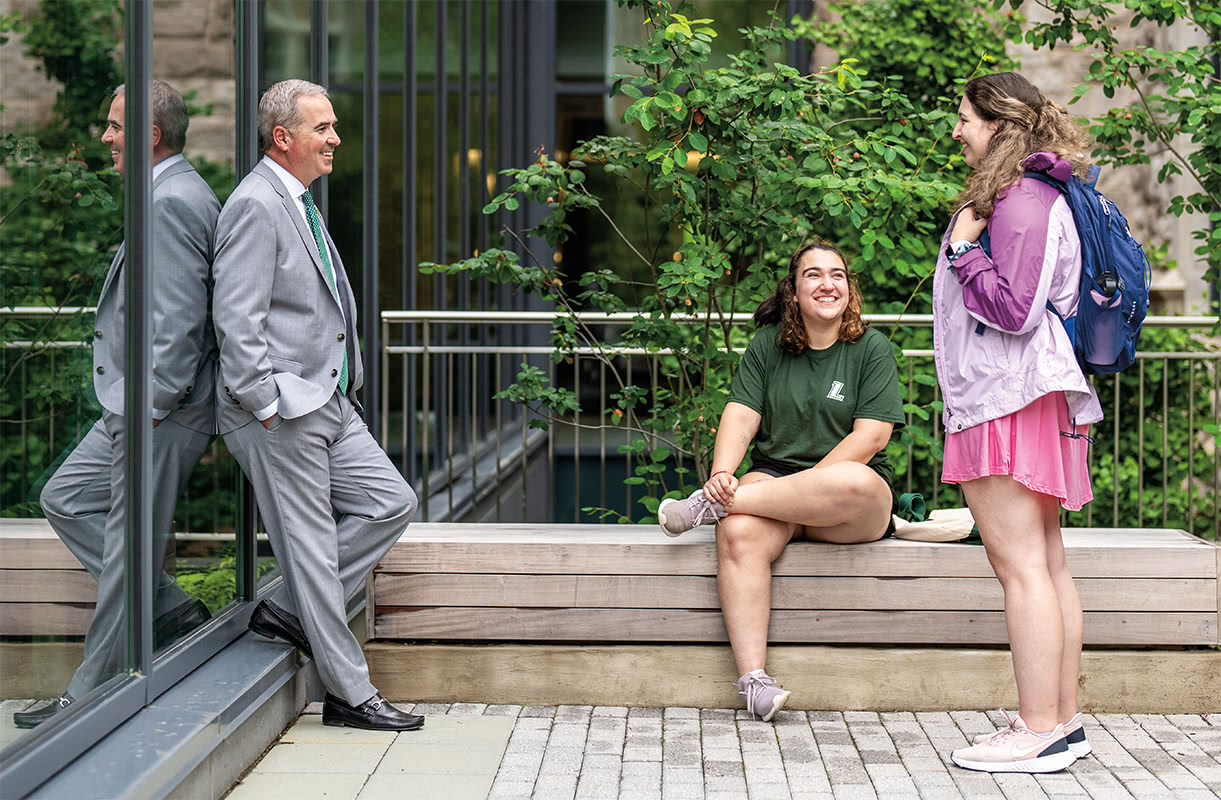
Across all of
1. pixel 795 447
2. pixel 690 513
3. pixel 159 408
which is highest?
pixel 159 408

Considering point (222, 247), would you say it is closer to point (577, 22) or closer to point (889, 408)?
point (889, 408)

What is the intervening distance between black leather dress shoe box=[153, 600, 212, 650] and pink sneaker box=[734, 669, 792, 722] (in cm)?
165

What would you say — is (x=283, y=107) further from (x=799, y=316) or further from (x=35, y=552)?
(x=799, y=316)

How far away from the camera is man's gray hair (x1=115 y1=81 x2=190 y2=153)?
367 centimetres

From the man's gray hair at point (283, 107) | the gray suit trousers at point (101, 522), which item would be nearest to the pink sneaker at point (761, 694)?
the gray suit trousers at point (101, 522)

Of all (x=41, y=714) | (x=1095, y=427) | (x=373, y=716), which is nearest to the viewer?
(x=41, y=714)

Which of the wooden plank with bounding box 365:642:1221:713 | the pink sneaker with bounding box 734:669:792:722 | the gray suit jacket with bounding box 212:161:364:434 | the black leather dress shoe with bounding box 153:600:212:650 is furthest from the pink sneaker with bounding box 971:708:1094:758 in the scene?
the black leather dress shoe with bounding box 153:600:212:650

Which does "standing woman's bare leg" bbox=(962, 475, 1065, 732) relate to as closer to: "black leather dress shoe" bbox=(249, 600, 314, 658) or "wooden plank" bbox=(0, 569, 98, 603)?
"black leather dress shoe" bbox=(249, 600, 314, 658)

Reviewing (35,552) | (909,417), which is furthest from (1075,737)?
(35,552)

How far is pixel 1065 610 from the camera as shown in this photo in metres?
3.98

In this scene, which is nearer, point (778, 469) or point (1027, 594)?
point (1027, 594)

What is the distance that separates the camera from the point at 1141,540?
4.77 metres

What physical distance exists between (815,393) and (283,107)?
6.11 ft

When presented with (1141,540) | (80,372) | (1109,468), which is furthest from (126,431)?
(1109,468)
